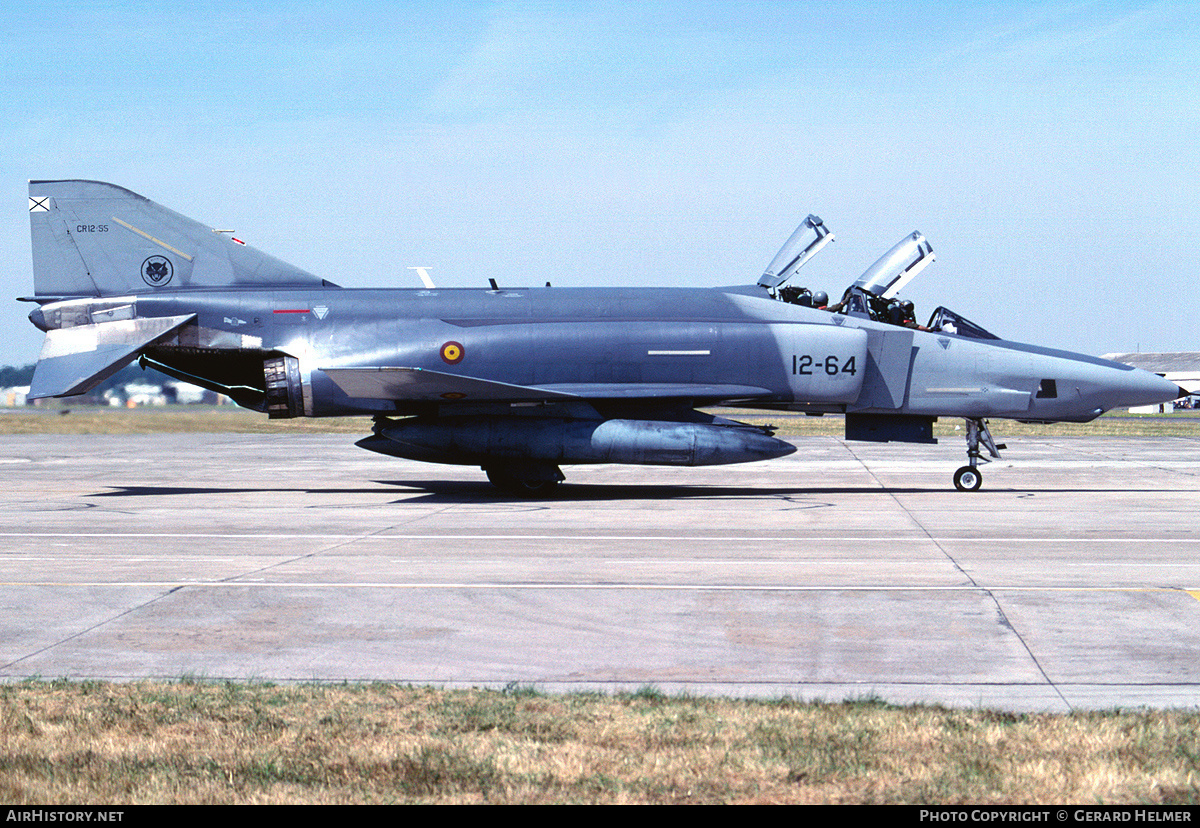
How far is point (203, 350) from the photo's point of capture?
1853 cm

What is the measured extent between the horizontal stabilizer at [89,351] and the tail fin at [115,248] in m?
0.85

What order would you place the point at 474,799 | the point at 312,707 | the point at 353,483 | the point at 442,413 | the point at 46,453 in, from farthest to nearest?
the point at 46,453, the point at 353,483, the point at 442,413, the point at 312,707, the point at 474,799

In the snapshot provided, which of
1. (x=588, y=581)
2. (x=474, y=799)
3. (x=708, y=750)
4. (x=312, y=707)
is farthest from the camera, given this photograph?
(x=588, y=581)

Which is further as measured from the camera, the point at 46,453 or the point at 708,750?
the point at 46,453

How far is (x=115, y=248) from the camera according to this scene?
1889cm

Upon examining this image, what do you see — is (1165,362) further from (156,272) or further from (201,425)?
(156,272)

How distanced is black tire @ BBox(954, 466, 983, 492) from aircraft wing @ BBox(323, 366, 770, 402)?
3.65 metres

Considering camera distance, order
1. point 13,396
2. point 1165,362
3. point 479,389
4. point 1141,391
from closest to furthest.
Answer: point 479,389 → point 1141,391 → point 13,396 → point 1165,362

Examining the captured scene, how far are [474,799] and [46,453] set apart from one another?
3108cm

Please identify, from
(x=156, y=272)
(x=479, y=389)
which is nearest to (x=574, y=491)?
(x=479, y=389)

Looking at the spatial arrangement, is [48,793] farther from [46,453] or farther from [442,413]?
[46,453]

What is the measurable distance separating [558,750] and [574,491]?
47.1 feet

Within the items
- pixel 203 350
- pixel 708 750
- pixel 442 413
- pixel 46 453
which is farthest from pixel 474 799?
pixel 46 453

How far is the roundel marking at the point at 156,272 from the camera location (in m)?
18.8
